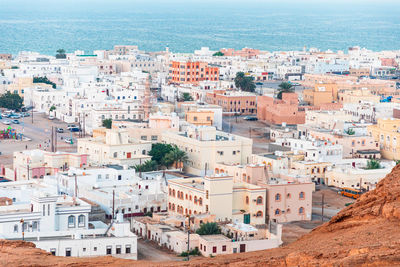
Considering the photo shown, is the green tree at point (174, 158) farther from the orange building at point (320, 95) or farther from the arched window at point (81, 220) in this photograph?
the orange building at point (320, 95)

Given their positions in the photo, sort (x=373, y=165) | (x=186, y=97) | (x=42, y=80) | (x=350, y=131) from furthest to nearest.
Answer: (x=42, y=80), (x=186, y=97), (x=350, y=131), (x=373, y=165)

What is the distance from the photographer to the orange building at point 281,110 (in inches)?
3095

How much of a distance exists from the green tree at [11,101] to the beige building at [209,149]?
3040cm

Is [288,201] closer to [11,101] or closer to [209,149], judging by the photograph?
[209,149]

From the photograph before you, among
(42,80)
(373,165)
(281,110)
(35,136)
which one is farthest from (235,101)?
(373,165)

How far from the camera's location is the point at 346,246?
749 inches

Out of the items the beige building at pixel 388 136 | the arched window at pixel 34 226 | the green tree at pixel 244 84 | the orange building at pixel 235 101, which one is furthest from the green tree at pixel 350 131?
the arched window at pixel 34 226

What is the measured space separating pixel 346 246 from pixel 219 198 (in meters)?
24.6

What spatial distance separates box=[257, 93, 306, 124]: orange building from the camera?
78625mm

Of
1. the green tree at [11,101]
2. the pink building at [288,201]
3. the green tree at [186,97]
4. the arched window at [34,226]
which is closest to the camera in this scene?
the arched window at [34,226]

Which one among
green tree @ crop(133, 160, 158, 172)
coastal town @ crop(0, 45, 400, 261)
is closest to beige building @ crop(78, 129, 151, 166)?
coastal town @ crop(0, 45, 400, 261)

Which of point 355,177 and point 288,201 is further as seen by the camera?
point 355,177

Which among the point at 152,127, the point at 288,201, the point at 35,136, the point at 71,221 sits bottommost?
the point at 35,136

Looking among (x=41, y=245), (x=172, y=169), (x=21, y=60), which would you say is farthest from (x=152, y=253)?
(x=21, y=60)
